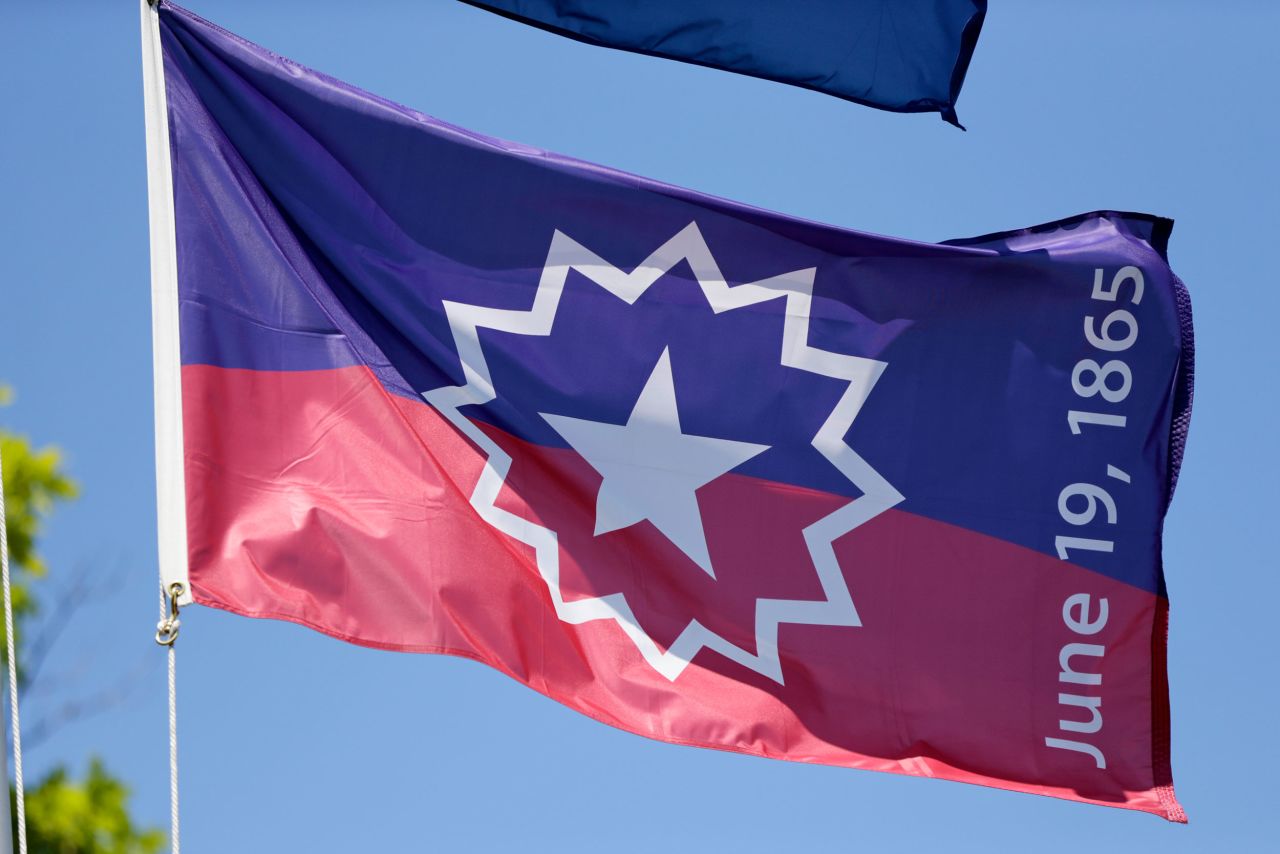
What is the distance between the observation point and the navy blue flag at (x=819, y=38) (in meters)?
9.93

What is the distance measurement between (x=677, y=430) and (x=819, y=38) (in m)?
2.34

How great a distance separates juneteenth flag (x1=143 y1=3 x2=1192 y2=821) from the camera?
9.26 meters

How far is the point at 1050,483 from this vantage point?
9.91m

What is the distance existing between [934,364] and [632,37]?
247 cm

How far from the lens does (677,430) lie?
9.75 m

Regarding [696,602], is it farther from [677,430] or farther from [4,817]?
[4,817]

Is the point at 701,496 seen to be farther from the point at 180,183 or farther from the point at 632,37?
the point at 180,183

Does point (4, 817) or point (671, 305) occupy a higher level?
point (671, 305)

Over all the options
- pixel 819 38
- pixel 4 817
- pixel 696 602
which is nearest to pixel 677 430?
pixel 696 602

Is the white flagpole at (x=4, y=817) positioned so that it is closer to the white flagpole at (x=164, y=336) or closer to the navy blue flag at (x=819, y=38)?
the white flagpole at (x=164, y=336)

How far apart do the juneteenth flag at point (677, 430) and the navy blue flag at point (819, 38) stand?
2.63ft

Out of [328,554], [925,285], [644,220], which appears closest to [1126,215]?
[925,285]

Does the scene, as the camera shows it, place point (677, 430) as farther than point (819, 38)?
No

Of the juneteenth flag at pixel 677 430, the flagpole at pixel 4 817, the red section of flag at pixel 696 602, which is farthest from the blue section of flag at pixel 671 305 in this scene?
the flagpole at pixel 4 817
